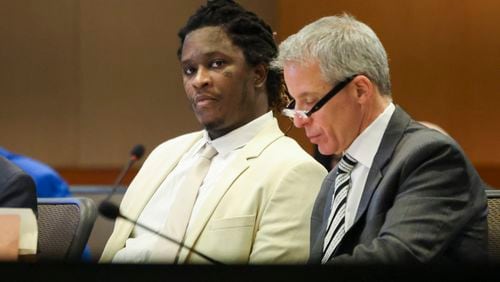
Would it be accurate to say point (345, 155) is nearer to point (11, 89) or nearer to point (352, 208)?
point (352, 208)

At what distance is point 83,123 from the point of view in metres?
4.71

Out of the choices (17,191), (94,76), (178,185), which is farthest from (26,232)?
(94,76)

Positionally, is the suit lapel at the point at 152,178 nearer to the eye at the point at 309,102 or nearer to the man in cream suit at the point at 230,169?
the man in cream suit at the point at 230,169

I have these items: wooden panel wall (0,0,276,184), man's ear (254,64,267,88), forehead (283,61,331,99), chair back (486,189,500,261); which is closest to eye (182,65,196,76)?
man's ear (254,64,267,88)

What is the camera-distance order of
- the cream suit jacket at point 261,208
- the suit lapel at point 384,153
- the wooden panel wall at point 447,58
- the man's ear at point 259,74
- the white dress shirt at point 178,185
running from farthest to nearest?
1. the wooden panel wall at point 447,58
2. the man's ear at point 259,74
3. the white dress shirt at point 178,185
4. the cream suit jacket at point 261,208
5. the suit lapel at point 384,153

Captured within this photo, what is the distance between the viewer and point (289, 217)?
2.06m

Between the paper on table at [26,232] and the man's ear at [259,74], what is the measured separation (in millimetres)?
698

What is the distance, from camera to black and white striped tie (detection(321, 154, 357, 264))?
6.23ft

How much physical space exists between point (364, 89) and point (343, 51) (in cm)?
9

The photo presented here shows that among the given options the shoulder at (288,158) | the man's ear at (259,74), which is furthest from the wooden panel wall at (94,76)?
the shoulder at (288,158)

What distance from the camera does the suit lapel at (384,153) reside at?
1.82 meters

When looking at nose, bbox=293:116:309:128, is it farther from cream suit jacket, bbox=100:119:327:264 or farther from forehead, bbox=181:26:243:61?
forehead, bbox=181:26:243:61

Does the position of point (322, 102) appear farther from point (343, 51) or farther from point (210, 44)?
point (210, 44)

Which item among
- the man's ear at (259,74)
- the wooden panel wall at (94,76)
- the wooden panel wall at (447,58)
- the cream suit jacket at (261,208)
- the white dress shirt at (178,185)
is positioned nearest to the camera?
the cream suit jacket at (261,208)
